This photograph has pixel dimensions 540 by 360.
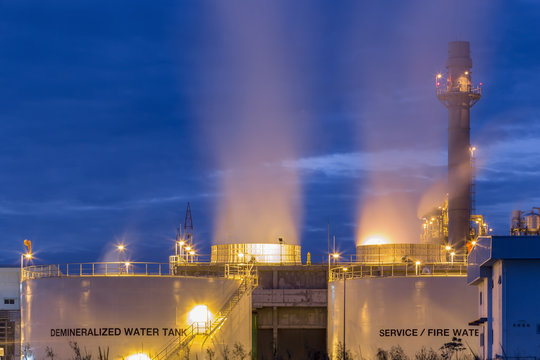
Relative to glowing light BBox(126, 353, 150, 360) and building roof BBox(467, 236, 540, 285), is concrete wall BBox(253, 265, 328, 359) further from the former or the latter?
building roof BBox(467, 236, 540, 285)

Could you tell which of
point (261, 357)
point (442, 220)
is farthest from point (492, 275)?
point (442, 220)

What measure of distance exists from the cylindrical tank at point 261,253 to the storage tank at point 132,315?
19891 millimetres

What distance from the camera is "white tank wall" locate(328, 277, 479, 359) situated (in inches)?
1649

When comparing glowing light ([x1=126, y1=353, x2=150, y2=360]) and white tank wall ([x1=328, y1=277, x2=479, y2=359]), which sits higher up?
white tank wall ([x1=328, y1=277, x2=479, y2=359])

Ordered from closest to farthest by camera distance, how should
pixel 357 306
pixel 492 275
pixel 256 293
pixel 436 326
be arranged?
pixel 492 275, pixel 436 326, pixel 357 306, pixel 256 293

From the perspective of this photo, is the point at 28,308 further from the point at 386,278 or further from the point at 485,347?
the point at 485,347

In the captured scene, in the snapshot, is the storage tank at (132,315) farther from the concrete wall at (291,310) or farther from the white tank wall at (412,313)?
the concrete wall at (291,310)

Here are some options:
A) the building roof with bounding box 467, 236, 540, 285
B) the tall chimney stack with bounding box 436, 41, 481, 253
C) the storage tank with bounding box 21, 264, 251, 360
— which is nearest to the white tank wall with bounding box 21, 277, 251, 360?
the storage tank with bounding box 21, 264, 251, 360

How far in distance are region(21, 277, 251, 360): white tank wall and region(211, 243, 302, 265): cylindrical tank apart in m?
19.9

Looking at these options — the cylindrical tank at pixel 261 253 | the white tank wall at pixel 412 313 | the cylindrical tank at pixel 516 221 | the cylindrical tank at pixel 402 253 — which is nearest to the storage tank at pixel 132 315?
the white tank wall at pixel 412 313

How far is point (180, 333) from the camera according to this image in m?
43.2

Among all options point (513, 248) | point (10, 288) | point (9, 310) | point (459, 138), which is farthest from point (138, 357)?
point (459, 138)

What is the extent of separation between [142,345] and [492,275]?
17849 mm

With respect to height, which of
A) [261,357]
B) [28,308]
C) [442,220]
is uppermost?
[442,220]
